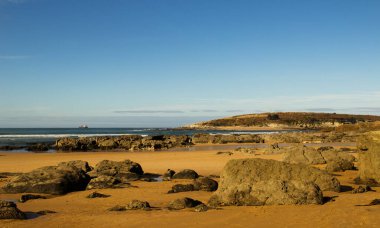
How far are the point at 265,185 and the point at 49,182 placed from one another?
27.0ft

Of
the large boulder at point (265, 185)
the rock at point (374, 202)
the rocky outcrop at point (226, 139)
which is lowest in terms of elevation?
the rocky outcrop at point (226, 139)

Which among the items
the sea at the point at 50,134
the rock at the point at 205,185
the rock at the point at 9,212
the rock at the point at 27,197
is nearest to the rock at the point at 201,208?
the rock at the point at 205,185

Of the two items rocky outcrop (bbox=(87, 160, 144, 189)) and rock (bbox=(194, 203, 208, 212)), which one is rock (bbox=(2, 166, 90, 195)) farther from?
rock (bbox=(194, 203, 208, 212))

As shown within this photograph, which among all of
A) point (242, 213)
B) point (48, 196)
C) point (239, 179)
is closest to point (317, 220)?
point (242, 213)

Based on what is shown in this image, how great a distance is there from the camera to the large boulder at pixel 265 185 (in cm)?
1084

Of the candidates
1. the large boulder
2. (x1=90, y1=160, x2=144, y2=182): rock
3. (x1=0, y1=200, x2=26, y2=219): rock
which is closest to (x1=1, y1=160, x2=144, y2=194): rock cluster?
(x1=90, y1=160, x2=144, y2=182): rock

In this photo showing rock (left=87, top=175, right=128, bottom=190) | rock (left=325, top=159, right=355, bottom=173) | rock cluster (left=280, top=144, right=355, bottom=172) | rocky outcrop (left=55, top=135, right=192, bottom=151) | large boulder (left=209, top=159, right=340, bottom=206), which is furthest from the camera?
rocky outcrop (left=55, top=135, right=192, bottom=151)

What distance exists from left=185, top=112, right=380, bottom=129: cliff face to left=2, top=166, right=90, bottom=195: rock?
126 meters

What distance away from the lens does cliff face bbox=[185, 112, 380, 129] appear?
458 feet

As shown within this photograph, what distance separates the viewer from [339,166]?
19.8 m

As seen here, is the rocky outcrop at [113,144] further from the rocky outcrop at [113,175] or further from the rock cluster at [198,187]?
the rock cluster at [198,187]

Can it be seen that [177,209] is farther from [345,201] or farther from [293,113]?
[293,113]

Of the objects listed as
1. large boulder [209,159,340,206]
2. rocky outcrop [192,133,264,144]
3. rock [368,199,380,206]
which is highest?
large boulder [209,159,340,206]

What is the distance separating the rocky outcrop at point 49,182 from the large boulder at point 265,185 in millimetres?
6349
